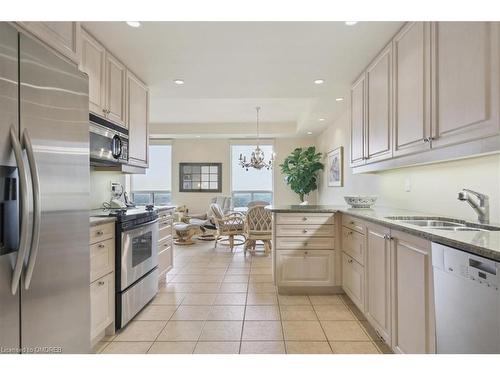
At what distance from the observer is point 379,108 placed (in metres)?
→ 2.42

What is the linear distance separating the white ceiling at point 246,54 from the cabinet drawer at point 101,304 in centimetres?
186

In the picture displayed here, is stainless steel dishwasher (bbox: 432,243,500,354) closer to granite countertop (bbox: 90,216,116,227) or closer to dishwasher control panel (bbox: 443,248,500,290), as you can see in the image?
dishwasher control panel (bbox: 443,248,500,290)

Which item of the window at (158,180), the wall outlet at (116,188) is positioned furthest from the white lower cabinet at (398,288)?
the window at (158,180)

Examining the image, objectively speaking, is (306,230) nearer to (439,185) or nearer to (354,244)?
(354,244)

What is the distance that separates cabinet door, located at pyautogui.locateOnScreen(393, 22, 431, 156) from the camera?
1.74 metres

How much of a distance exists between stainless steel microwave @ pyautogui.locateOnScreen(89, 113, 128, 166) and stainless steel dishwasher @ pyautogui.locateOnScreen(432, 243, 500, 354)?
7.58 ft

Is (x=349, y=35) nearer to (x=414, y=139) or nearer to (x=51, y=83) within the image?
(x=414, y=139)

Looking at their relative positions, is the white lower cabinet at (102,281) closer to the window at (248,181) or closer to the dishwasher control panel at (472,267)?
the dishwasher control panel at (472,267)

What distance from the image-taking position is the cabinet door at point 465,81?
1.25m

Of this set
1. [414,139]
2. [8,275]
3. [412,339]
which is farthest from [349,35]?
[8,275]

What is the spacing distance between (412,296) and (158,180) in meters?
6.83

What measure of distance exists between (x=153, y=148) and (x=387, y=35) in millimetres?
6396

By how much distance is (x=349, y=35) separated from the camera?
84.7 inches

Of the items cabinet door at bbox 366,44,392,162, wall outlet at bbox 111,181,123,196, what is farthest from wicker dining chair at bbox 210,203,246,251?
cabinet door at bbox 366,44,392,162
